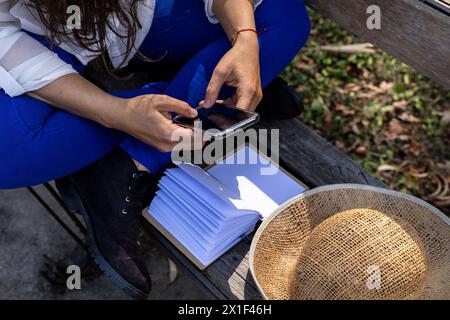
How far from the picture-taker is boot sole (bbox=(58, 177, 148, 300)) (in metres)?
1.73

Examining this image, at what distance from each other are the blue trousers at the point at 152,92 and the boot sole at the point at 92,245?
3.0 inches

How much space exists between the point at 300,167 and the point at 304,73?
1.18m

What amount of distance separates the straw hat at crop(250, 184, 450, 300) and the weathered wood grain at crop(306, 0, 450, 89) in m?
0.54

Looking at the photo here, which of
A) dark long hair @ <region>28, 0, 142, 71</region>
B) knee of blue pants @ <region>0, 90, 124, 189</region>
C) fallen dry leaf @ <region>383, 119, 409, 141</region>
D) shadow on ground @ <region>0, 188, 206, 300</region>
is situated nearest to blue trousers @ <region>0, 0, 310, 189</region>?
knee of blue pants @ <region>0, 90, 124, 189</region>

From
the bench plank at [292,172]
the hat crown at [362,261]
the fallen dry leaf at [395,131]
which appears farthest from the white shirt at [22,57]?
the fallen dry leaf at [395,131]

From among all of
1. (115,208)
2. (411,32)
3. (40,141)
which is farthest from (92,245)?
(411,32)

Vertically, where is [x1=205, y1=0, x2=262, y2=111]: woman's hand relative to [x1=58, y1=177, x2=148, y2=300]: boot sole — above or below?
above

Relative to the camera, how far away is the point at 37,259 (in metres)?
2.39

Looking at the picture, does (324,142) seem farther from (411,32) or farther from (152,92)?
(152,92)

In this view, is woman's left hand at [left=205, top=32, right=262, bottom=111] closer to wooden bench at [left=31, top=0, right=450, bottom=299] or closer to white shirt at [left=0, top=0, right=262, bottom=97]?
wooden bench at [left=31, top=0, right=450, bottom=299]

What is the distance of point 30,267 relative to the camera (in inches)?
93.3

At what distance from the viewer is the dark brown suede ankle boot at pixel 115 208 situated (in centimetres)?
175

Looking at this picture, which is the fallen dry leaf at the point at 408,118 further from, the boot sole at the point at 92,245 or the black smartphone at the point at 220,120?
the boot sole at the point at 92,245
